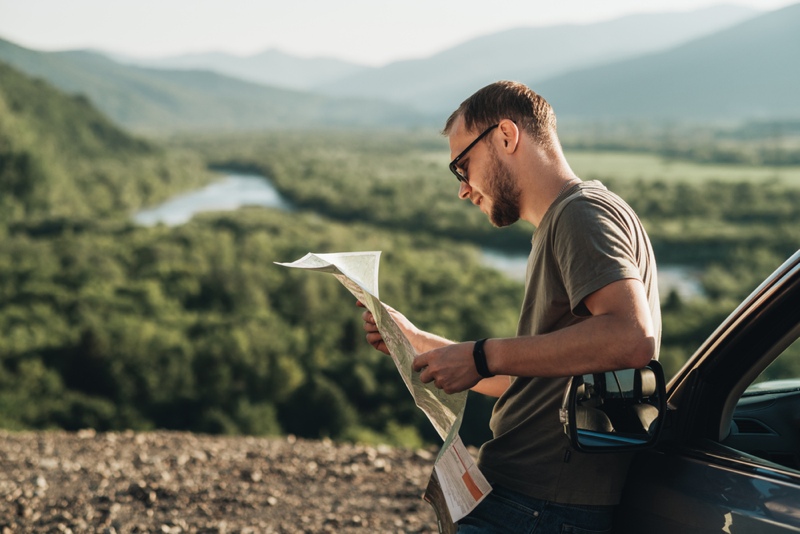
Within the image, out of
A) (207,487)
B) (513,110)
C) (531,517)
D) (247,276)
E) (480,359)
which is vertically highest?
(513,110)

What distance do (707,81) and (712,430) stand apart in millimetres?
143519

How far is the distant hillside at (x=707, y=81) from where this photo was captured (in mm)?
107062

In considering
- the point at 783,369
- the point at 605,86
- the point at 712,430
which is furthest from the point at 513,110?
the point at 605,86

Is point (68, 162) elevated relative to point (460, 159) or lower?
lower

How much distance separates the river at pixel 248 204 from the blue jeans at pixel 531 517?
4969 cm

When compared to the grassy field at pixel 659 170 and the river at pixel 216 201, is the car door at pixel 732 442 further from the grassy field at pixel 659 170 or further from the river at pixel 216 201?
the grassy field at pixel 659 170

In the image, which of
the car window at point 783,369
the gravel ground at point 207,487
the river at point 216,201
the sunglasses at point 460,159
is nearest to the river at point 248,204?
the river at point 216,201

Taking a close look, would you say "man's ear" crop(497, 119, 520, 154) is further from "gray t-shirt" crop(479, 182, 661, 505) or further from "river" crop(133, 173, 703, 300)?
"river" crop(133, 173, 703, 300)

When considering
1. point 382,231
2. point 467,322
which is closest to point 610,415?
point 467,322

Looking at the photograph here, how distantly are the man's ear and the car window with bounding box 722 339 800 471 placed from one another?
658 mm

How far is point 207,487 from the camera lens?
5715 mm

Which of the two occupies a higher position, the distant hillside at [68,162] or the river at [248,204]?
the distant hillside at [68,162]

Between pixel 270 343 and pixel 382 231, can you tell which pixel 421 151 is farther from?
pixel 270 343

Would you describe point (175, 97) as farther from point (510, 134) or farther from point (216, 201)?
point (510, 134)
